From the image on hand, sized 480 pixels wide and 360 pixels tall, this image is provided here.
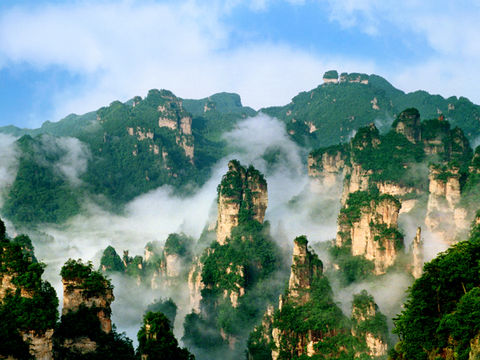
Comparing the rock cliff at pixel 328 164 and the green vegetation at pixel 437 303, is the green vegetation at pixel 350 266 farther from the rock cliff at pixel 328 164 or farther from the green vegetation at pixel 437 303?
the rock cliff at pixel 328 164

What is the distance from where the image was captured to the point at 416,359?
2855cm

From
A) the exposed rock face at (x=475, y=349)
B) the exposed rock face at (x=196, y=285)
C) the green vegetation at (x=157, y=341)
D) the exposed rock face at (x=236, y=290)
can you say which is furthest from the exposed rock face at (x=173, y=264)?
the exposed rock face at (x=475, y=349)

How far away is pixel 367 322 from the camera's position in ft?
153

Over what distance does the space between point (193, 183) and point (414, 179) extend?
121016 mm

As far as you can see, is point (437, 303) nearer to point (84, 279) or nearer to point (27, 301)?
point (84, 279)

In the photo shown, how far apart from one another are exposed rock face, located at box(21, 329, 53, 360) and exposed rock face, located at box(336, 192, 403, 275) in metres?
44.3

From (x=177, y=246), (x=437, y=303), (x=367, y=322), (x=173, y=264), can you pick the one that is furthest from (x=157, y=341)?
(x=177, y=246)

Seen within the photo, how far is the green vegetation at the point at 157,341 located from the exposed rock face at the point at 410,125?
66.5 metres

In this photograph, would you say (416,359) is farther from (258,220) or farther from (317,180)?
(317,180)

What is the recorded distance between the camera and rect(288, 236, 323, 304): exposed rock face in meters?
57.8

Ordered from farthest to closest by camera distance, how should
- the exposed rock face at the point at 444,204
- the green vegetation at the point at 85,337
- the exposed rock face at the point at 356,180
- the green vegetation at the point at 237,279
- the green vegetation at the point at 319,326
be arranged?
the exposed rock face at the point at 356,180 → the green vegetation at the point at 237,279 → the exposed rock face at the point at 444,204 → the green vegetation at the point at 319,326 → the green vegetation at the point at 85,337

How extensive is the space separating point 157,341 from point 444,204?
1940 inches

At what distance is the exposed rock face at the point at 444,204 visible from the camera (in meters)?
65.6

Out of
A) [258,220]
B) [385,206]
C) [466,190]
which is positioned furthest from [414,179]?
[258,220]
